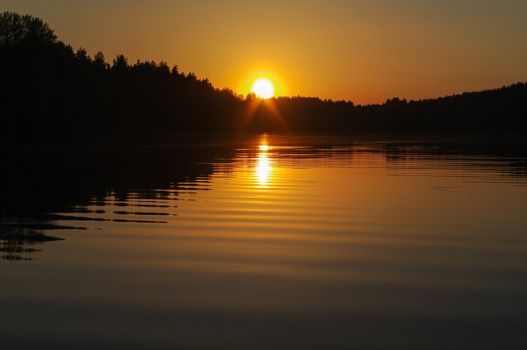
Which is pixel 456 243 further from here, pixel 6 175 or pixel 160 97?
pixel 160 97

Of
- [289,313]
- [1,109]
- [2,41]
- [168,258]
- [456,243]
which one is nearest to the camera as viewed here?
[289,313]

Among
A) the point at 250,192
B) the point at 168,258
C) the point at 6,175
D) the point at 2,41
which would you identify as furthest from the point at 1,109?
the point at 168,258

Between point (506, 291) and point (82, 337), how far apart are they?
252 inches

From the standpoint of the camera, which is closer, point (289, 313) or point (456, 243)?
point (289, 313)

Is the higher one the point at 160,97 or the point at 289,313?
the point at 160,97

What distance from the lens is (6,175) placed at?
1326 inches

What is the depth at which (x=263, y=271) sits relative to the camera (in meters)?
12.1

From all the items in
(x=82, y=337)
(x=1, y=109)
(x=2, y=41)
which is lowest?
(x=82, y=337)

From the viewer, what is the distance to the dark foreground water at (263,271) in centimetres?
868

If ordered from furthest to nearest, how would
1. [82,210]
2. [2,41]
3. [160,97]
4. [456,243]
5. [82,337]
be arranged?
[160,97] < [2,41] < [82,210] < [456,243] < [82,337]

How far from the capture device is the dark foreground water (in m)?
8.68

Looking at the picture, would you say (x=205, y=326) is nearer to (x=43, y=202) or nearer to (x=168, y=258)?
(x=168, y=258)

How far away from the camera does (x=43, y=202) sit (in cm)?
2233

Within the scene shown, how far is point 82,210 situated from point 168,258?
7.97 meters
